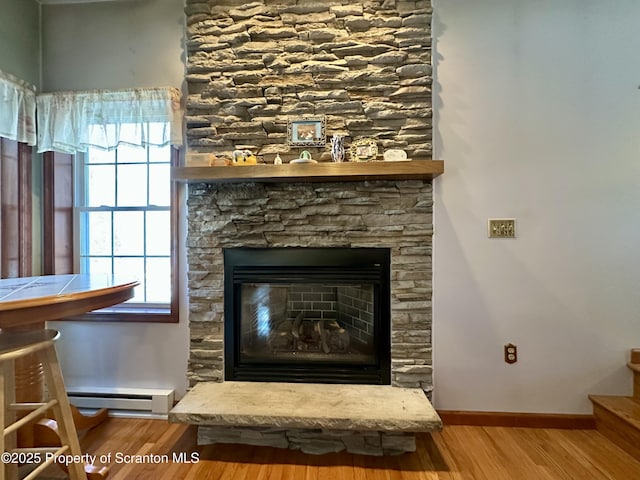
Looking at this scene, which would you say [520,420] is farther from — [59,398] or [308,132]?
[59,398]

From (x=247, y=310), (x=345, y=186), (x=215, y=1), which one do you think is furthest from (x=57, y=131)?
(x=345, y=186)

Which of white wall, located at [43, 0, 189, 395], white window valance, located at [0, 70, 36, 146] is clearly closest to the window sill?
white wall, located at [43, 0, 189, 395]

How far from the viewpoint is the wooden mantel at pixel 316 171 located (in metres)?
1.69

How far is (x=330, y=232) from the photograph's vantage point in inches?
75.9

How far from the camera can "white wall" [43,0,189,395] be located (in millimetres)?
2053


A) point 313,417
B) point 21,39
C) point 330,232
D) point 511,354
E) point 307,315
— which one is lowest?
point 313,417

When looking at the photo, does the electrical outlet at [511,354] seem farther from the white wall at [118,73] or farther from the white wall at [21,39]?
the white wall at [21,39]

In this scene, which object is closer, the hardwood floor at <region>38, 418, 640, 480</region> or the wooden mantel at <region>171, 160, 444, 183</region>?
the hardwood floor at <region>38, 418, 640, 480</region>

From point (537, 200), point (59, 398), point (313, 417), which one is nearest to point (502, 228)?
point (537, 200)

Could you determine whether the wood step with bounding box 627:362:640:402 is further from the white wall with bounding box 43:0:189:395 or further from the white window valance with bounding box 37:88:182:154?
the white window valance with bounding box 37:88:182:154

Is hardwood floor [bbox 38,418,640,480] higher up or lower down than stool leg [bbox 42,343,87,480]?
lower down

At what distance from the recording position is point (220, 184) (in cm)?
195

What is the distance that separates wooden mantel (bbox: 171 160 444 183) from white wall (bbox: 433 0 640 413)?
1.07ft

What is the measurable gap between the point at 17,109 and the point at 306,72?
181cm
